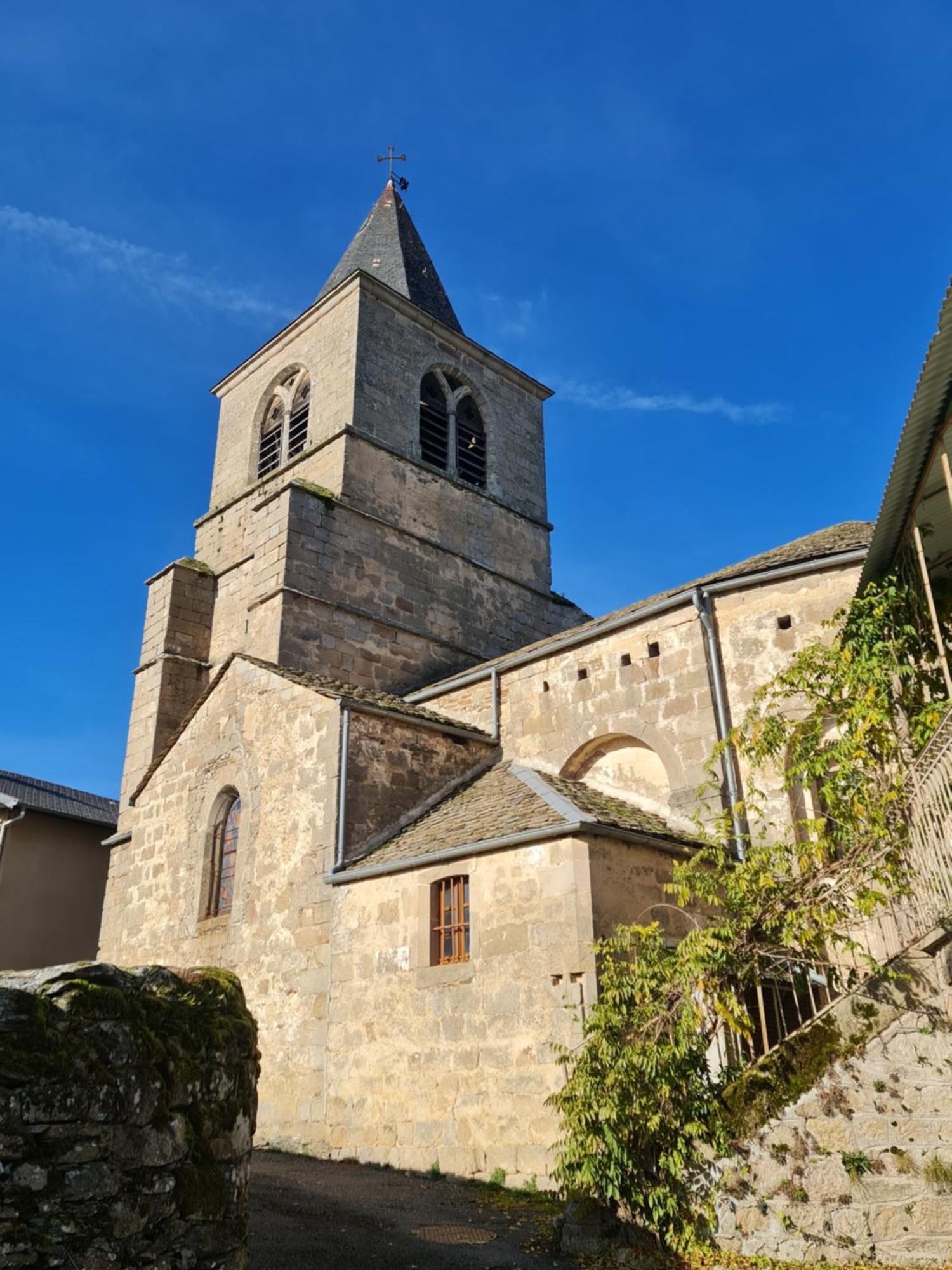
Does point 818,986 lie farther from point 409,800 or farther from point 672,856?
point 409,800

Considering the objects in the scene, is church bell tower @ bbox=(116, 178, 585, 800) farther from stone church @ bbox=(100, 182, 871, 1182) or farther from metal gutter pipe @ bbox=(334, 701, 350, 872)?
metal gutter pipe @ bbox=(334, 701, 350, 872)

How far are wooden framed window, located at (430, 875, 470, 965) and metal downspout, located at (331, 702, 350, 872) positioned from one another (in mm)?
1578

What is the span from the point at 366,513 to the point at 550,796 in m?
9.72

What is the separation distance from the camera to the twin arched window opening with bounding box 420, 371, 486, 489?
70.3ft

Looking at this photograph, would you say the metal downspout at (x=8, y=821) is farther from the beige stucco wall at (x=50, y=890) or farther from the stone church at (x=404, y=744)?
the stone church at (x=404, y=744)

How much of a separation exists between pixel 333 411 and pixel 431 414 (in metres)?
2.56

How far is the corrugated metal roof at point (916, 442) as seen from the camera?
235 inches

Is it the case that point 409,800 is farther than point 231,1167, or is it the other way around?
point 409,800

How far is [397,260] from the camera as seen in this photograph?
24016mm

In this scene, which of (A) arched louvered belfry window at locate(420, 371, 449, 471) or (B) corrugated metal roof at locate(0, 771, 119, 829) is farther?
(A) arched louvered belfry window at locate(420, 371, 449, 471)

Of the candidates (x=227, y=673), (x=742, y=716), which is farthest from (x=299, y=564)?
(x=742, y=716)

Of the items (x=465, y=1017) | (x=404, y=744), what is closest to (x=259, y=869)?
(x=404, y=744)

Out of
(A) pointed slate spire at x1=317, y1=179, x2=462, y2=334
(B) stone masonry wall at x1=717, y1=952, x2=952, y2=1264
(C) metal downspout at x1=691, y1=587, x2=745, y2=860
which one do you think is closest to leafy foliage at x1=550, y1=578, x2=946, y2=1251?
(B) stone masonry wall at x1=717, y1=952, x2=952, y2=1264

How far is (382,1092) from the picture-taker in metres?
10.0
